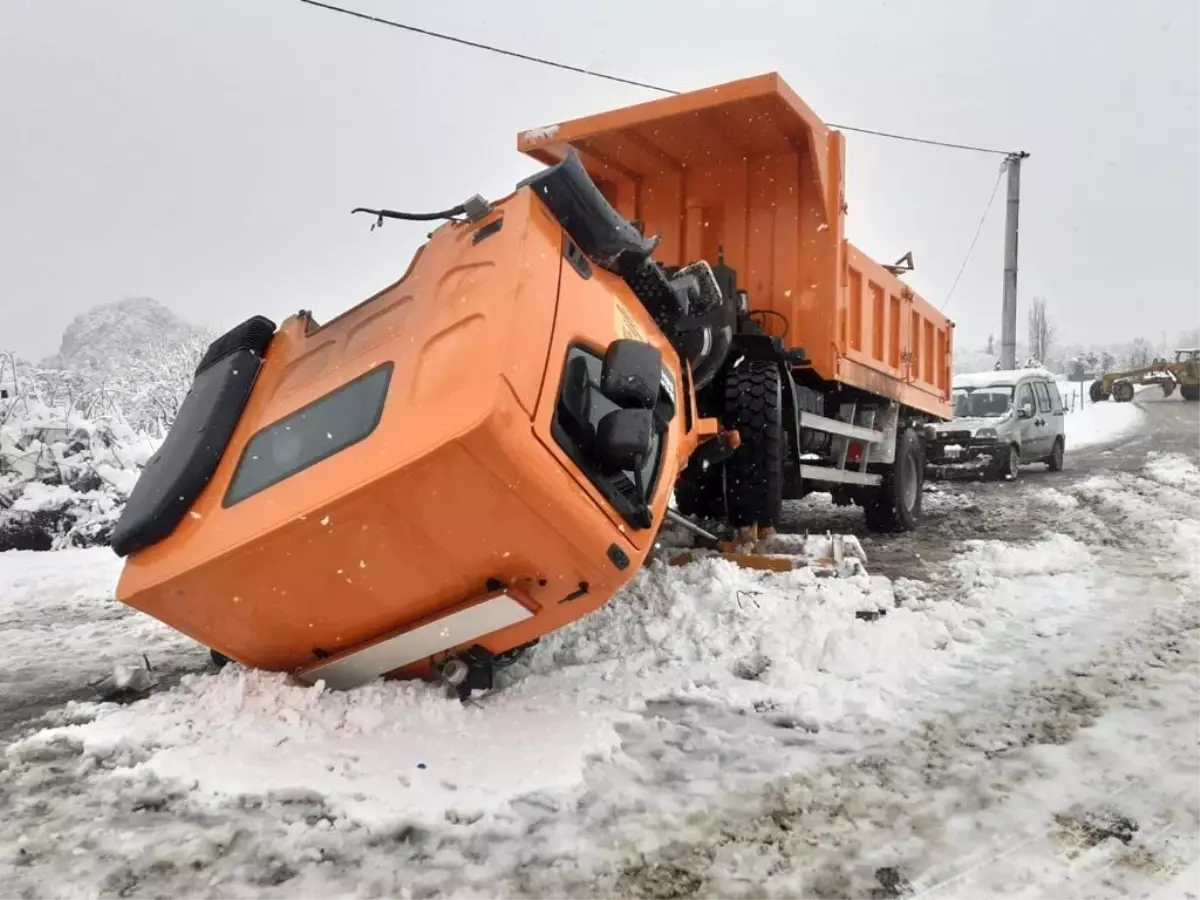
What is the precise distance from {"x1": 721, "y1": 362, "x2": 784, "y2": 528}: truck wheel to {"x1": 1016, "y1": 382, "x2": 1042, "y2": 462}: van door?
35.3 feet

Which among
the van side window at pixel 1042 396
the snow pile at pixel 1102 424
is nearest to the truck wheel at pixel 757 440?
the van side window at pixel 1042 396

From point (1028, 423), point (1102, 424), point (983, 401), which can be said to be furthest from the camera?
point (1102, 424)

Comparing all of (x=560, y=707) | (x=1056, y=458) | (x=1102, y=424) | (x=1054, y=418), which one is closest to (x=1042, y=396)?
(x=1054, y=418)

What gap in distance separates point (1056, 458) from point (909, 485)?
8830 mm

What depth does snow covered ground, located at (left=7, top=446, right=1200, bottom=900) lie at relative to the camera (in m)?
2.23

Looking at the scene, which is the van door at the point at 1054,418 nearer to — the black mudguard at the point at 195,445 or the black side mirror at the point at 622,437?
the black side mirror at the point at 622,437

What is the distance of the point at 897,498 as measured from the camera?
809 cm

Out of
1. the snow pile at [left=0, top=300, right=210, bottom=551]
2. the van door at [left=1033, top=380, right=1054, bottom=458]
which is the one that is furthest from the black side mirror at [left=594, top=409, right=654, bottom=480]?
the van door at [left=1033, top=380, right=1054, bottom=458]

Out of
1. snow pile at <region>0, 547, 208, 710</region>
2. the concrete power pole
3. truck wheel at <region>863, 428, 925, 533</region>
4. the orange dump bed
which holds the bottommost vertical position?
snow pile at <region>0, 547, 208, 710</region>

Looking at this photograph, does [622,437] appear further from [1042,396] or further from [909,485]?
[1042,396]

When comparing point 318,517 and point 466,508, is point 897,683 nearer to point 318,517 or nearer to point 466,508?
point 466,508

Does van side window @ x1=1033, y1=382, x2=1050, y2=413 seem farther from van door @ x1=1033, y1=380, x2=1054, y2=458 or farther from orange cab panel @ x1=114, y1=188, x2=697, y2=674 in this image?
orange cab panel @ x1=114, y1=188, x2=697, y2=674

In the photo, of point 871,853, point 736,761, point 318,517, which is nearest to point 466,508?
point 318,517

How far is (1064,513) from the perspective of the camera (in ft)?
30.1
